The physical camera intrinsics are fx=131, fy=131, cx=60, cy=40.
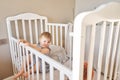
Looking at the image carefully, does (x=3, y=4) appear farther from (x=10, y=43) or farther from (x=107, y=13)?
(x=107, y=13)

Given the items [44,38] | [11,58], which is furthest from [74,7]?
[11,58]

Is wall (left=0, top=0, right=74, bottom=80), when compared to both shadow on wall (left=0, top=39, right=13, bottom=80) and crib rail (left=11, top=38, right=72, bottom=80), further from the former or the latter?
crib rail (left=11, top=38, right=72, bottom=80)

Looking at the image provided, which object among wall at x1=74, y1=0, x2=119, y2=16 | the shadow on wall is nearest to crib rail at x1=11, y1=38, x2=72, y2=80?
→ the shadow on wall

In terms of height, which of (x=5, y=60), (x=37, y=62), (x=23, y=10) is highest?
(x=23, y=10)

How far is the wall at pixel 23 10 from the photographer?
66.6 inches

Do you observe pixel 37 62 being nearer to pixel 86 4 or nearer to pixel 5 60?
pixel 5 60

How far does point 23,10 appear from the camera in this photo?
185cm

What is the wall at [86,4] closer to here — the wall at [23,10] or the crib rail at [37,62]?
the wall at [23,10]

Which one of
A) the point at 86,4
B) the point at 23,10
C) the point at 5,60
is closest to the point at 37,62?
the point at 5,60

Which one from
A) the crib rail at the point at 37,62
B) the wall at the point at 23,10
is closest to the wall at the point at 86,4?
the wall at the point at 23,10

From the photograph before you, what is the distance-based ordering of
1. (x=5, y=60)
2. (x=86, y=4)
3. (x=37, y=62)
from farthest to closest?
(x=86, y=4), (x=5, y=60), (x=37, y=62)

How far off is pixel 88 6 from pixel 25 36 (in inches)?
45.6

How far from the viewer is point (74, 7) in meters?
2.49

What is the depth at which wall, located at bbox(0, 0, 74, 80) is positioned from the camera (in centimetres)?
169
